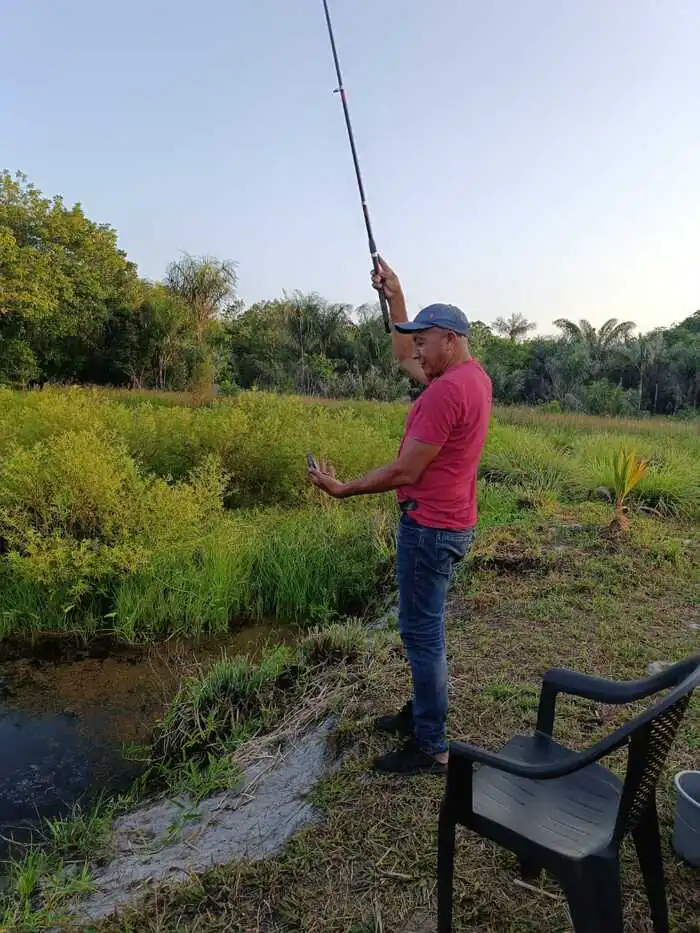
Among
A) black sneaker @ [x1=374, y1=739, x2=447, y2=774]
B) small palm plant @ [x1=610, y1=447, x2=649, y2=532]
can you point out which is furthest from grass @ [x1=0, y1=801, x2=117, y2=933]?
small palm plant @ [x1=610, y1=447, x2=649, y2=532]

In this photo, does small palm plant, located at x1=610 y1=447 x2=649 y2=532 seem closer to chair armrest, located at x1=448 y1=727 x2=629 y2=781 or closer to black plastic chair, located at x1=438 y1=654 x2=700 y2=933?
black plastic chair, located at x1=438 y1=654 x2=700 y2=933

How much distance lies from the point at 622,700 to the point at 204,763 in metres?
2.43

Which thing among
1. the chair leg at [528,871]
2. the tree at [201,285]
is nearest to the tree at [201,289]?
the tree at [201,285]

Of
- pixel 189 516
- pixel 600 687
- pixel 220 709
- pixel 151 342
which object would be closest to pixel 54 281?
pixel 151 342

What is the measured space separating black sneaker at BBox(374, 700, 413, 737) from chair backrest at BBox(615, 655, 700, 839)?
55.0 inches

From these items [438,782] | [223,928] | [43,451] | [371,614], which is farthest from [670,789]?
[43,451]

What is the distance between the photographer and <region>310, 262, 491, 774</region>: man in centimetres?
242

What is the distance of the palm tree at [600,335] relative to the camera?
32.3m

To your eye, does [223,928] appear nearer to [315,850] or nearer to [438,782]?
[315,850]

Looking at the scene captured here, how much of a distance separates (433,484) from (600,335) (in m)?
33.1

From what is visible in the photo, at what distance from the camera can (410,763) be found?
2756 millimetres

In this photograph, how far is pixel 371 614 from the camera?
545cm

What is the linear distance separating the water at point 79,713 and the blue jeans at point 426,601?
1.86 meters

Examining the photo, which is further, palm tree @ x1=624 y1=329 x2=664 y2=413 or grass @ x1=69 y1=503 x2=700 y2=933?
palm tree @ x1=624 y1=329 x2=664 y2=413
